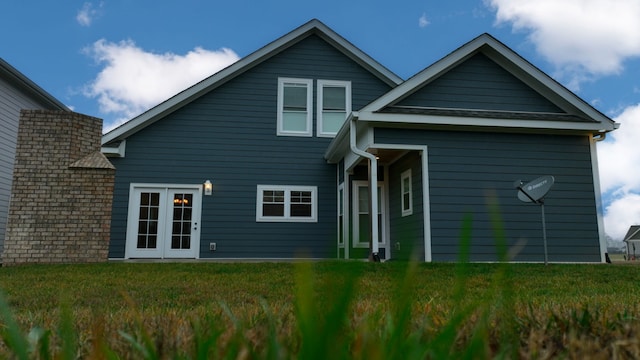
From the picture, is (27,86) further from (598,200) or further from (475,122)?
(598,200)

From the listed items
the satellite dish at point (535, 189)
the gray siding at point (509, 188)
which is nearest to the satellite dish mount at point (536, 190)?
the satellite dish at point (535, 189)

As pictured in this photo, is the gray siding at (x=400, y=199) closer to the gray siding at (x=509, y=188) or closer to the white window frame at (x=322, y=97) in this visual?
the gray siding at (x=509, y=188)

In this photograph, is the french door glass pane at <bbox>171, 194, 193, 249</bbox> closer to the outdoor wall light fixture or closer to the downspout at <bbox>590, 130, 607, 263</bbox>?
the outdoor wall light fixture

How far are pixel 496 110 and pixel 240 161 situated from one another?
595 cm

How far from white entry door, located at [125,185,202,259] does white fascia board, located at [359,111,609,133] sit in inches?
195

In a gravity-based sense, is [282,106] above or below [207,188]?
above

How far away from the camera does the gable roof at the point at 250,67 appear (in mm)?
10766

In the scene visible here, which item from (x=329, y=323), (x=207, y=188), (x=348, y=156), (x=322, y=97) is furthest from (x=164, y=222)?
(x=329, y=323)

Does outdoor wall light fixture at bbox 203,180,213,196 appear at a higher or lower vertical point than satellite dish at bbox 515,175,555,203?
higher

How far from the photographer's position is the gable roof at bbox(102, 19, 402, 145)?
10766 mm

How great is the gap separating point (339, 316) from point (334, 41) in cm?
1215

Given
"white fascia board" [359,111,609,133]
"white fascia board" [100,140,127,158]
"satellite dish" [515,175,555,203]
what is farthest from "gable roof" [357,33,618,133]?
"white fascia board" [100,140,127,158]

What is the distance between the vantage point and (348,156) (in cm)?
1028

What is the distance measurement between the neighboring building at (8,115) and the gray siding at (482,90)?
417 inches
